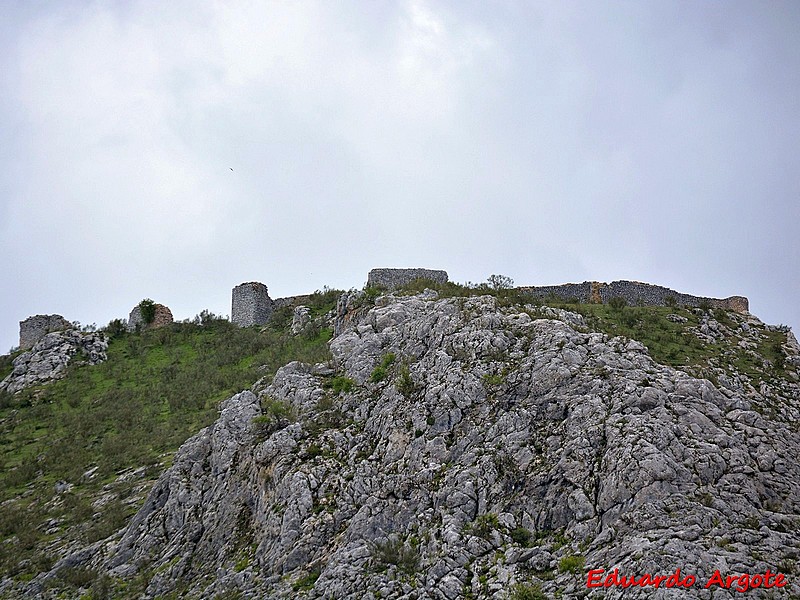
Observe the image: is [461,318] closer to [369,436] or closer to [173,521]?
[369,436]

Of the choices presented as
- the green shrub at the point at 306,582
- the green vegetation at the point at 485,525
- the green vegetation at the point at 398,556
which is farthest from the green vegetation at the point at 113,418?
the green vegetation at the point at 485,525

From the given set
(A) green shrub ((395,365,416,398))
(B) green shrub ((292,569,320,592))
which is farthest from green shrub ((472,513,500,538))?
(A) green shrub ((395,365,416,398))

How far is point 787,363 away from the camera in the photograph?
65.0 ft

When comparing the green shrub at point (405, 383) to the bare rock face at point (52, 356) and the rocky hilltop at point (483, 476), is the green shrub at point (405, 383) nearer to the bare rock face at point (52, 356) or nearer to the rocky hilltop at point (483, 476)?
the rocky hilltop at point (483, 476)

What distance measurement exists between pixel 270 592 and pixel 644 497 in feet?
28.3

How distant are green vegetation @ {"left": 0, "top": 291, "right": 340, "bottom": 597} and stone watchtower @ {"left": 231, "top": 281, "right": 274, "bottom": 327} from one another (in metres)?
1.15

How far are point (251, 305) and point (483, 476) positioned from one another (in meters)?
31.4

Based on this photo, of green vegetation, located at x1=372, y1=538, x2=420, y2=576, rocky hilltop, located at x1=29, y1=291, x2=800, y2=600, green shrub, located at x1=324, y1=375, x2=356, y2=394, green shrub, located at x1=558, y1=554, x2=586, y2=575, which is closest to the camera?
green shrub, located at x1=558, y1=554, x2=586, y2=575

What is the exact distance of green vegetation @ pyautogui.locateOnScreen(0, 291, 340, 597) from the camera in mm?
22766

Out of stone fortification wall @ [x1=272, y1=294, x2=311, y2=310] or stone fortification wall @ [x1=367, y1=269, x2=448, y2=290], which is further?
stone fortification wall @ [x1=272, y1=294, x2=311, y2=310]

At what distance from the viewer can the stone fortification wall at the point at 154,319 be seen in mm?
46531

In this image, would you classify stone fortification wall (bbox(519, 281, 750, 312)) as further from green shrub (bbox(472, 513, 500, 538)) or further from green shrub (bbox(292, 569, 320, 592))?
green shrub (bbox(292, 569, 320, 592))

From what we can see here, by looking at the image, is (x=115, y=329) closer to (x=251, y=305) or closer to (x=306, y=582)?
(x=251, y=305)

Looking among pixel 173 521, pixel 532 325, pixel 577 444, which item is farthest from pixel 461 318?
pixel 173 521
